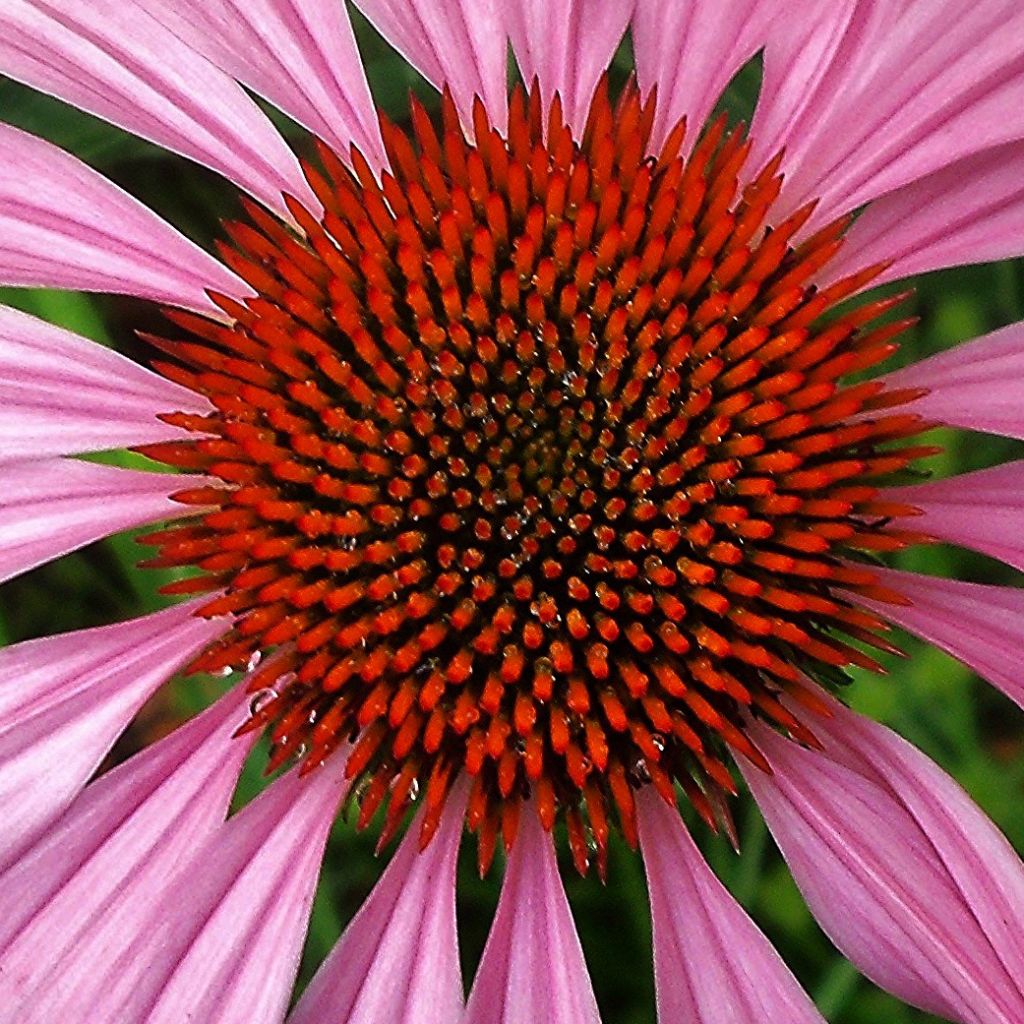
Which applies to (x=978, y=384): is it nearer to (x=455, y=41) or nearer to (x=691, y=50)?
(x=691, y=50)

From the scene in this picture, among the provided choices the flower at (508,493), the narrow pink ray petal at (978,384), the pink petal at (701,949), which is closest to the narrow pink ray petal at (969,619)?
the flower at (508,493)

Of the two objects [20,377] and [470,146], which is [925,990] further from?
[20,377]

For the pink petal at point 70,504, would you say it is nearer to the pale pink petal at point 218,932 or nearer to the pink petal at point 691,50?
the pale pink petal at point 218,932

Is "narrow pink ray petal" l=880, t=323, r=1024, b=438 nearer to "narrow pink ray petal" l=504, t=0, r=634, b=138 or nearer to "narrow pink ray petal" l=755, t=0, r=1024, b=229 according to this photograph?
"narrow pink ray petal" l=755, t=0, r=1024, b=229

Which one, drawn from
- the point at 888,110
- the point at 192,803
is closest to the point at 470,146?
the point at 888,110

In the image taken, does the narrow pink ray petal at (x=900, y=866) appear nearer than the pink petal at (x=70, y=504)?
Yes
